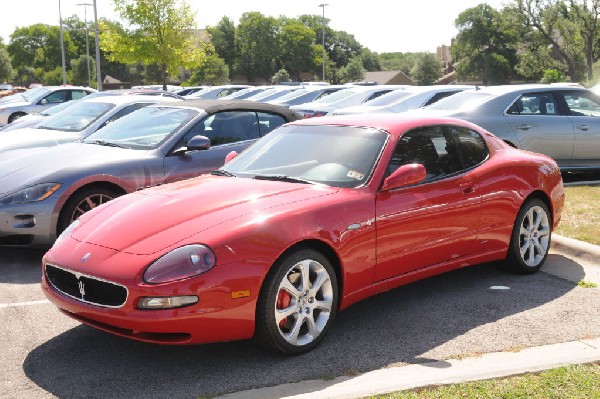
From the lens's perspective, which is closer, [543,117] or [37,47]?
[543,117]

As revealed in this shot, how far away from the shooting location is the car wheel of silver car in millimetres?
4312

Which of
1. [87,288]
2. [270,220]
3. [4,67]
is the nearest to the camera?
[87,288]

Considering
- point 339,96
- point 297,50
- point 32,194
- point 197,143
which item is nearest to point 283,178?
point 197,143

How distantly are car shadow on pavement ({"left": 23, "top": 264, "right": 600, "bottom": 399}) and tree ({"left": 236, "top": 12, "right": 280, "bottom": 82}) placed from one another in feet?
373

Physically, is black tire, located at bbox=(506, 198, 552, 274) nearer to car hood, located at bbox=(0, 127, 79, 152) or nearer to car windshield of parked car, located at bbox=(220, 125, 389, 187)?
car windshield of parked car, located at bbox=(220, 125, 389, 187)

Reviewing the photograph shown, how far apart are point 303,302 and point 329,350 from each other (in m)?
0.36

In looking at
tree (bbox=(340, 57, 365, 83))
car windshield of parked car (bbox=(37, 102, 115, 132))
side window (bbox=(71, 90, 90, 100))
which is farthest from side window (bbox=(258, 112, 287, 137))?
tree (bbox=(340, 57, 365, 83))

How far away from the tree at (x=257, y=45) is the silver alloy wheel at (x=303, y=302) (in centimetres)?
11454

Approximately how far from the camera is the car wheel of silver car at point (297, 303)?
14.1 ft

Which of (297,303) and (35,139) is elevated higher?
(35,139)

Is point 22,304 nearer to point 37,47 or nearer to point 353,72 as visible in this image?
point 353,72

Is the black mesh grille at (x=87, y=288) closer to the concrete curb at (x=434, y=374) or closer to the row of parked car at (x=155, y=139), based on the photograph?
the concrete curb at (x=434, y=374)

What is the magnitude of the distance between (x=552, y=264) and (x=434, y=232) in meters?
1.92

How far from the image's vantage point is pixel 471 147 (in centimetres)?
602
